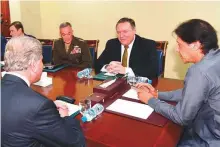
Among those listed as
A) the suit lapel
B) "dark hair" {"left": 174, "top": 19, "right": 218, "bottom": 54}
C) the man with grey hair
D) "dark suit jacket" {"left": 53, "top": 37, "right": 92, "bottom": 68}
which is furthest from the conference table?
"dark suit jacket" {"left": 53, "top": 37, "right": 92, "bottom": 68}

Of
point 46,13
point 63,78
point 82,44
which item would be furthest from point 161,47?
point 46,13

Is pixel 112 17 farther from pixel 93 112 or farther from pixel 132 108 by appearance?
pixel 93 112

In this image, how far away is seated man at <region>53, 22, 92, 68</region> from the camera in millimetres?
3096

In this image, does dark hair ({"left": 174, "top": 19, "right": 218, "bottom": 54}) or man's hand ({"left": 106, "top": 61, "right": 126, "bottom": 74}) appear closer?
dark hair ({"left": 174, "top": 19, "right": 218, "bottom": 54})

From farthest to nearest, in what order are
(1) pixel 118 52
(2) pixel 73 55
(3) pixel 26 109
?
(2) pixel 73 55
(1) pixel 118 52
(3) pixel 26 109

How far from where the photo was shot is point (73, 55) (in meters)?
3.17

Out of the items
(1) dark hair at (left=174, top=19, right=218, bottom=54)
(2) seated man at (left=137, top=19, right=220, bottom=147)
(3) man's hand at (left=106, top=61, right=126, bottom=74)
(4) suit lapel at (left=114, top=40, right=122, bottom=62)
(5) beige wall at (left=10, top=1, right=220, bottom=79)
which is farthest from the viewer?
(5) beige wall at (left=10, top=1, right=220, bottom=79)

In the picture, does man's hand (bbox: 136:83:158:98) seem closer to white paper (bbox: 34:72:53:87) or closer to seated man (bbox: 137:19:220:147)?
seated man (bbox: 137:19:220:147)

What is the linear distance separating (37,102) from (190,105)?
85cm

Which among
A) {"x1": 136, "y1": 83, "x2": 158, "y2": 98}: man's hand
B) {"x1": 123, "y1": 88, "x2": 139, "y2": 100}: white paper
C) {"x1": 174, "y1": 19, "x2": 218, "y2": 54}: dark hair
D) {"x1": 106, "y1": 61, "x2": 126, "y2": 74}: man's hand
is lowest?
{"x1": 123, "y1": 88, "x2": 139, "y2": 100}: white paper

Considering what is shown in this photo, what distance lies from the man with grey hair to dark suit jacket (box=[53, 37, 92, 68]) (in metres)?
1.88

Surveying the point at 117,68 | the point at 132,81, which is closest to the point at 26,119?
the point at 132,81

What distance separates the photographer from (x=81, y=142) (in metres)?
1.17

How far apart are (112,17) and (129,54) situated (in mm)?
1557
